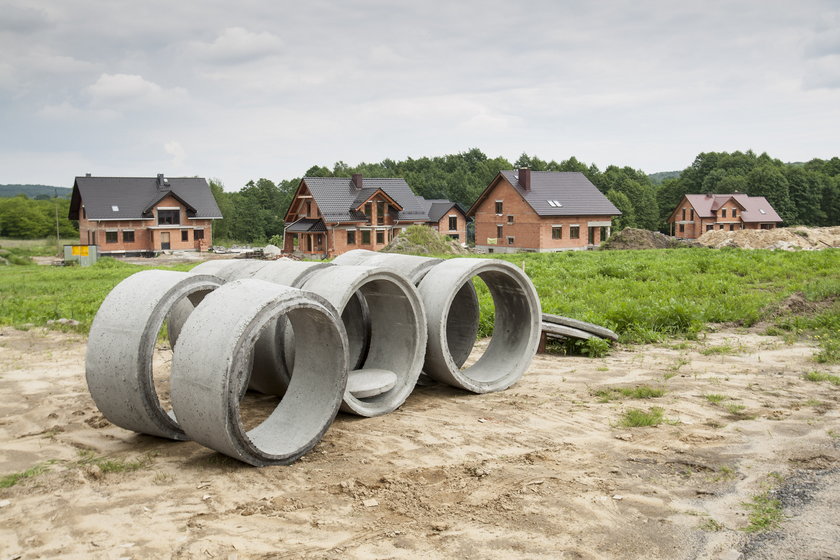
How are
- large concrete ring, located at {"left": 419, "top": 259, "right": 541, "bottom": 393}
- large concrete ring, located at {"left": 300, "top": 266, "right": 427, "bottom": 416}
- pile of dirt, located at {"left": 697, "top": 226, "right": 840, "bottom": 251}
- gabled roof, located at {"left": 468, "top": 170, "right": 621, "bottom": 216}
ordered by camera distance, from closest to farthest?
large concrete ring, located at {"left": 300, "top": 266, "right": 427, "bottom": 416} → large concrete ring, located at {"left": 419, "top": 259, "right": 541, "bottom": 393} → pile of dirt, located at {"left": 697, "top": 226, "right": 840, "bottom": 251} → gabled roof, located at {"left": 468, "top": 170, "right": 621, "bottom": 216}

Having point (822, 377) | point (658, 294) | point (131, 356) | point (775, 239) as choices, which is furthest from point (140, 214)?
point (822, 377)

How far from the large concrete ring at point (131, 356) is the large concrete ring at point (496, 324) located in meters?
3.40

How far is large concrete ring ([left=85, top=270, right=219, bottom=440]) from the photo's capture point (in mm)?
7520

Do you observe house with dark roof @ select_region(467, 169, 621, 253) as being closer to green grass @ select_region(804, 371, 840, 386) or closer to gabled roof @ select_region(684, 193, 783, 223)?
gabled roof @ select_region(684, 193, 783, 223)

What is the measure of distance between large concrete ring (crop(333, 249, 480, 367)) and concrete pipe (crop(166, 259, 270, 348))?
134 cm

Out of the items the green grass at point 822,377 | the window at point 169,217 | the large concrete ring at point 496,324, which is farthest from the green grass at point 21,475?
the window at point 169,217

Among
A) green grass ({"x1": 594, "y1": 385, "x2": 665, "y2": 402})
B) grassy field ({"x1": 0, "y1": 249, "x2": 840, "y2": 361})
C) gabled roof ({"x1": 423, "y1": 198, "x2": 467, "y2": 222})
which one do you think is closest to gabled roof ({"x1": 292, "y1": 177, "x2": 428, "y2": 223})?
gabled roof ({"x1": 423, "y1": 198, "x2": 467, "y2": 222})

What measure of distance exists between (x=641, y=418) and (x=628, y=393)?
1.33m

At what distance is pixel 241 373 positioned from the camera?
6.92 meters

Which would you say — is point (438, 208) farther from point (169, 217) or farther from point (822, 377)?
point (822, 377)

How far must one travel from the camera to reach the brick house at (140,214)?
164 ft

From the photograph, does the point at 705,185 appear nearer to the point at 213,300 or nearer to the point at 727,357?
the point at 727,357

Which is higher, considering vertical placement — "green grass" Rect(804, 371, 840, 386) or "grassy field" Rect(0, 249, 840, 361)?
"grassy field" Rect(0, 249, 840, 361)

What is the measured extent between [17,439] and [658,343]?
10087 mm
